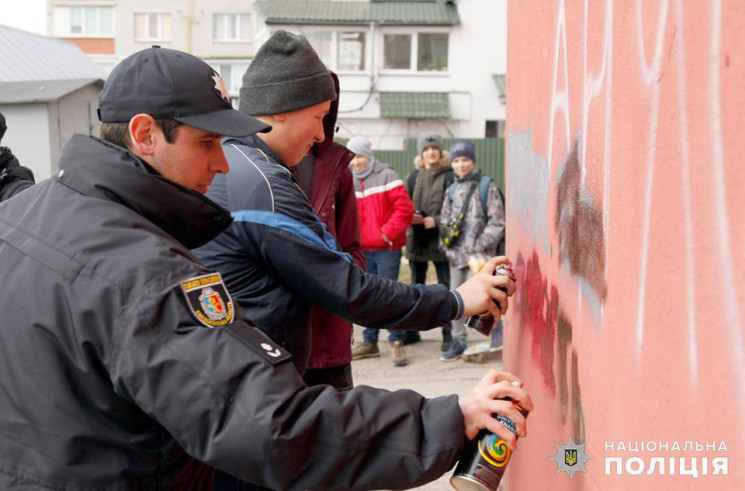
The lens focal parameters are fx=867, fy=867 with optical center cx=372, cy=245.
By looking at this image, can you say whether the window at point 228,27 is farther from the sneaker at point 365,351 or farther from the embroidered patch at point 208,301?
the embroidered patch at point 208,301

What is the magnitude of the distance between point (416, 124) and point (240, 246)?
2584 centimetres

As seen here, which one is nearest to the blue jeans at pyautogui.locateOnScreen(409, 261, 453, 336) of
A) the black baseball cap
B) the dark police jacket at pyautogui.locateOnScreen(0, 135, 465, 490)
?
the black baseball cap

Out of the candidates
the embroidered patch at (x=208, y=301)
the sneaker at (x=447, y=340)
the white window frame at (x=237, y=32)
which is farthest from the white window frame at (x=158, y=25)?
the embroidered patch at (x=208, y=301)

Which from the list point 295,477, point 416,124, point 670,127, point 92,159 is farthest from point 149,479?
point 416,124

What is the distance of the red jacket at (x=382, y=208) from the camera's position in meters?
7.26

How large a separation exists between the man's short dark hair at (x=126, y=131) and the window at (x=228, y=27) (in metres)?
38.6

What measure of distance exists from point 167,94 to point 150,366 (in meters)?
0.60

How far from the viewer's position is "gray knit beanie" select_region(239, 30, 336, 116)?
281 cm

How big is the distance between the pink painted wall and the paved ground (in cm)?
394

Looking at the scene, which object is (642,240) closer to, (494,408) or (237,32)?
(494,408)

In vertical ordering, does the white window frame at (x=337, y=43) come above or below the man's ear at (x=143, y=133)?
above

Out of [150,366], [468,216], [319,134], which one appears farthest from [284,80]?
[468,216]

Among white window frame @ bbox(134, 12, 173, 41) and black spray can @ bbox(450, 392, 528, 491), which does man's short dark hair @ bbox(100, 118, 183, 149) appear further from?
white window frame @ bbox(134, 12, 173, 41)

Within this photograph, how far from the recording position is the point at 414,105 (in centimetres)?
2756
